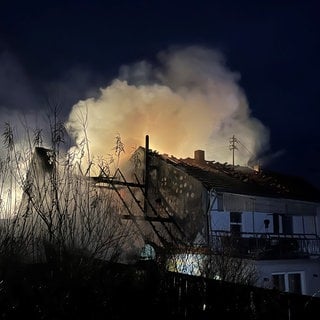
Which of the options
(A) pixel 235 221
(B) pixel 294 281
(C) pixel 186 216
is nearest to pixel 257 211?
(A) pixel 235 221

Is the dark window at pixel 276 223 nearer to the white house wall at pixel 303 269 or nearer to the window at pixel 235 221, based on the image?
the window at pixel 235 221

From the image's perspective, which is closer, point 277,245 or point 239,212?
point 277,245

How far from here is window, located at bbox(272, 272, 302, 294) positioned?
59.7 ft

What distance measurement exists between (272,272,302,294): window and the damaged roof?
13.5 feet

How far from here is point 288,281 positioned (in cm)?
1858

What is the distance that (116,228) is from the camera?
6.09m

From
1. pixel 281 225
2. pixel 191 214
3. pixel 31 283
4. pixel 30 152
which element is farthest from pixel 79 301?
pixel 281 225

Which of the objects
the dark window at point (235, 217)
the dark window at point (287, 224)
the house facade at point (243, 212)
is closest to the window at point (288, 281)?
the house facade at point (243, 212)

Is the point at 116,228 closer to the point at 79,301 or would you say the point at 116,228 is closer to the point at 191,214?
the point at 79,301

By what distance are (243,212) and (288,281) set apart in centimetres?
420

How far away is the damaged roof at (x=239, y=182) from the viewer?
798 inches

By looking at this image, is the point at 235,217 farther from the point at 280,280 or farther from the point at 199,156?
the point at 199,156

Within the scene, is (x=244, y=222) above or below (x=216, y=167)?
below

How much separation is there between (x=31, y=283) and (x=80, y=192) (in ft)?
6.88
